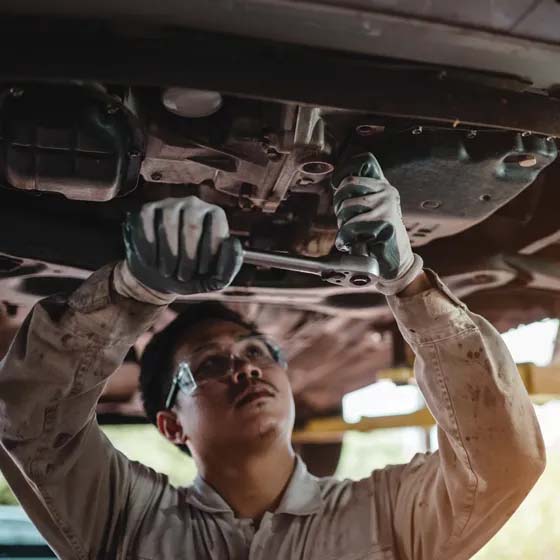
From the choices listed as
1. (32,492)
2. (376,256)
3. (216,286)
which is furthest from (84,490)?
(376,256)

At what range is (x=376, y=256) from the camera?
1.01m

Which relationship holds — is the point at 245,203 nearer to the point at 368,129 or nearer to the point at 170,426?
the point at 368,129

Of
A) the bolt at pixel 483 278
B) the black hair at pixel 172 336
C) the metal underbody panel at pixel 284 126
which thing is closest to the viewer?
the metal underbody panel at pixel 284 126

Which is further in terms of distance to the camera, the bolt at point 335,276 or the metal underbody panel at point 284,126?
the bolt at point 335,276

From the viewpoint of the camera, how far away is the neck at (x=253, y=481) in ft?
4.96

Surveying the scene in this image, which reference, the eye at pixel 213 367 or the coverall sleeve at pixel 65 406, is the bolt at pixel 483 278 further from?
the coverall sleeve at pixel 65 406

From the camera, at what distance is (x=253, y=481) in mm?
1521

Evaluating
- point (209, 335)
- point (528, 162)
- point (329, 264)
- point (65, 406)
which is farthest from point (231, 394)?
point (528, 162)

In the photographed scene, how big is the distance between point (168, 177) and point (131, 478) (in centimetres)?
66

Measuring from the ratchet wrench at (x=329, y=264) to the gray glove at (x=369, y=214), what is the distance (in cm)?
3

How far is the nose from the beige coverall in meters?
0.21

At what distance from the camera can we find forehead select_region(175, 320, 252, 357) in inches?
64.4

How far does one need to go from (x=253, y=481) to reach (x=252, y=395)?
0.17 meters

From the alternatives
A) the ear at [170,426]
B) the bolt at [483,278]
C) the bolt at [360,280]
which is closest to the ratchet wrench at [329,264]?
the bolt at [360,280]
